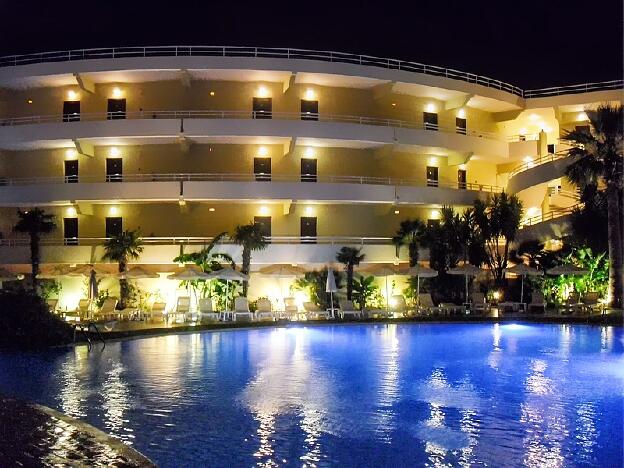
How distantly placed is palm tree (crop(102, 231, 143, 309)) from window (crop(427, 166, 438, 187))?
14730mm

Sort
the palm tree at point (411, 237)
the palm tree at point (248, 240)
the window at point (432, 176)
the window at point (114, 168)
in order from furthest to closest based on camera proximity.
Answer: the window at point (432, 176) < the window at point (114, 168) < the palm tree at point (411, 237) < the palm tree at point (248, 240)

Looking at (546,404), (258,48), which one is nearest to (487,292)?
(258,48)

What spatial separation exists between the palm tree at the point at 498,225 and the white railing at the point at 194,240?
435 centimetres

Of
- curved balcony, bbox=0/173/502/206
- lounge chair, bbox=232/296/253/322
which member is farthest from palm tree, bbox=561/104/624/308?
lounge chair, bbox=232/296/253/322

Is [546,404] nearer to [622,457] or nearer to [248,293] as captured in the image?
[622,457]

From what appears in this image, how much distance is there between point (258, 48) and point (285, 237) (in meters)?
8.82

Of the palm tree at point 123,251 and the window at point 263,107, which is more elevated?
the window at point 263,107

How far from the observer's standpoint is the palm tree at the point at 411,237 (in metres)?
31.3

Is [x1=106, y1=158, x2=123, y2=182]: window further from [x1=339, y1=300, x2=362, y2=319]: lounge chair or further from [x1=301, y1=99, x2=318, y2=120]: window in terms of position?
[x1=339, y1=300, x2=362, y2=319]: lounge chair

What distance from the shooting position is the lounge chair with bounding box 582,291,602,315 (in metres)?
28.8

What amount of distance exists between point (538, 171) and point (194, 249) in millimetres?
16812

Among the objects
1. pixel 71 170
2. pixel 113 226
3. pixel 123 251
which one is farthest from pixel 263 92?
pixel 123 251

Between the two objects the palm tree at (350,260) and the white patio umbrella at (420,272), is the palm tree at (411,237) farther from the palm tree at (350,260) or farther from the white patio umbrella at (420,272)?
the palm tree at (350,260)

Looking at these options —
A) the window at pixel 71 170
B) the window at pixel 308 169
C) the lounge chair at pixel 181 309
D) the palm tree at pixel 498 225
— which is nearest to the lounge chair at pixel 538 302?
the palm tree at pixel 498 225
